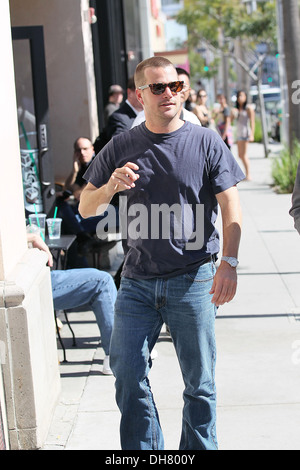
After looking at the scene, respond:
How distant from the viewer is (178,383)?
529cm

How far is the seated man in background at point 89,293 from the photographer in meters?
5.51

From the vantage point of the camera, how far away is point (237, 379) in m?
5.30

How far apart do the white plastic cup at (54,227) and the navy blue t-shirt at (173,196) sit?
117 inches

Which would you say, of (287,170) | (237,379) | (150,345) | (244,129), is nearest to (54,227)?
(237,379)

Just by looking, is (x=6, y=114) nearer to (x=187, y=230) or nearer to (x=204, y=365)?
(x=187, y=230)

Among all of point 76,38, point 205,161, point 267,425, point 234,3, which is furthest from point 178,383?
point 234,3

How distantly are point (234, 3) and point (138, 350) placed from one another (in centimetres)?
3956

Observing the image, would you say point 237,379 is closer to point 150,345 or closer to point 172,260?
point 150,345

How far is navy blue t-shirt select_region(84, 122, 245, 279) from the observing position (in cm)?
347

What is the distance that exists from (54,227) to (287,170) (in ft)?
29.0

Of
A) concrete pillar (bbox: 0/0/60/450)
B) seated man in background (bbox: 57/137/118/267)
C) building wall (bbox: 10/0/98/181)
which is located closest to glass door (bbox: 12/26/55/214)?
seated man in background (bbox: 57/137/118/267)

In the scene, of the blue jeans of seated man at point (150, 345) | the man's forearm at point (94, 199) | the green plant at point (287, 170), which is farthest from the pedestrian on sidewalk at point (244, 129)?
the blue jeans of seated man at point (150, 345)

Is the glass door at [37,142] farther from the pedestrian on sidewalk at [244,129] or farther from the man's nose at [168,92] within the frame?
the pedestrian on sidewalk at [244,129]

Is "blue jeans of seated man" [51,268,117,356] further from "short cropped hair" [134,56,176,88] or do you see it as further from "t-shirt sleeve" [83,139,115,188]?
"short cropped hair" [134,56,176,88]
